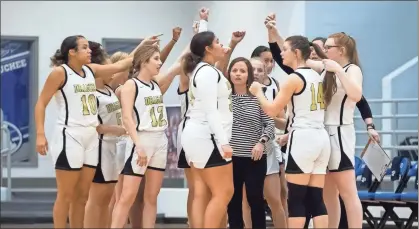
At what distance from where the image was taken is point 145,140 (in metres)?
8.05

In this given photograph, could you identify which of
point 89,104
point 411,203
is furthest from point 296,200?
point 411,203

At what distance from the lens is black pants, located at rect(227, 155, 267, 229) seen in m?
8.44

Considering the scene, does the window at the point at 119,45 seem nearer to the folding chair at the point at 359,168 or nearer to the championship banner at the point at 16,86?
the championship banner at the point at 16,86

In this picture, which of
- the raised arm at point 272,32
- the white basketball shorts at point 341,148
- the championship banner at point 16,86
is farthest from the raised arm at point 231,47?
the championship banner at point 16,86

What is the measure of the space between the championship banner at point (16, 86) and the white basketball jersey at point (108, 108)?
30.4ft

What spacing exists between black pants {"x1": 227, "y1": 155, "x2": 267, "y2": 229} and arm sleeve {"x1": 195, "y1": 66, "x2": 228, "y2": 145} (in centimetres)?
97

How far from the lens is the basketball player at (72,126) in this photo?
25.9 feet

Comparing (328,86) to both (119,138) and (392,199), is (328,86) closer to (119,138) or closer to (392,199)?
(119,138)

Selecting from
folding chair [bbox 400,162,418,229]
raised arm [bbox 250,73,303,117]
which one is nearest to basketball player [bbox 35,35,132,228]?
raised arm [bbox 250,73,303,117]

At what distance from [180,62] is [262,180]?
1.35 meters

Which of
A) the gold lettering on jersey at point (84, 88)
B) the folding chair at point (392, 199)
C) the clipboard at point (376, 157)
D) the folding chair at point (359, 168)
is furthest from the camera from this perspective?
the folding chair at point (359, 168)

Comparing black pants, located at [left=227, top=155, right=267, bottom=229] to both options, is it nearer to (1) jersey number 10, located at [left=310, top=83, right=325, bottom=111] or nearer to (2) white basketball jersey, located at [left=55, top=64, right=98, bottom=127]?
(1) jersey number 10, located at [left=310, top=83, right=325, bottom=111]

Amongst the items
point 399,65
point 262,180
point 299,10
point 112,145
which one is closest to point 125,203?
point 112,145

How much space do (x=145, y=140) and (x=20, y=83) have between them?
1007 cm
